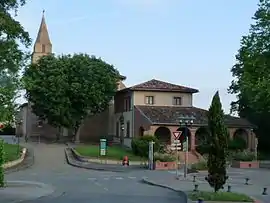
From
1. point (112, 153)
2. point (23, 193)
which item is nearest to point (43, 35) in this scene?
point (112, 153)

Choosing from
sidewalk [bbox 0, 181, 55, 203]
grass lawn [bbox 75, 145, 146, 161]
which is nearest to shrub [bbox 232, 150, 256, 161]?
grass lawn [bbox 75, 145, 146, 161]

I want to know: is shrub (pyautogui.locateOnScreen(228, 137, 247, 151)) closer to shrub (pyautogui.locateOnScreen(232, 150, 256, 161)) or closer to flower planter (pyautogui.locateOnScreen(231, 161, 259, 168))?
shrub (pyautogui.locateOnScreen(232, 150, 256, 161))

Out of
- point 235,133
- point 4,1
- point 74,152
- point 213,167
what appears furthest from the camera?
point 235,133

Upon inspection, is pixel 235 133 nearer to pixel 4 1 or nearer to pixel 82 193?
pixel 82 193

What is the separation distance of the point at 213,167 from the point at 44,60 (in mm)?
55779

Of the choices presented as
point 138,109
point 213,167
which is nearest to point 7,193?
point 213,167

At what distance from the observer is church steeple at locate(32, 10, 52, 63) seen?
290 ft

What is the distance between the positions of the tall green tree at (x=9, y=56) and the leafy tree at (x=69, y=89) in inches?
1770

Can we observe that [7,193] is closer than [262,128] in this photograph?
Yes

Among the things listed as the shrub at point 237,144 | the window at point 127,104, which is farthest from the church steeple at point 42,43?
the shrub at point 237,144

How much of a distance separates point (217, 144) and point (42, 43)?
2745 inches

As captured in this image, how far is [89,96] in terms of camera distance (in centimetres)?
7325

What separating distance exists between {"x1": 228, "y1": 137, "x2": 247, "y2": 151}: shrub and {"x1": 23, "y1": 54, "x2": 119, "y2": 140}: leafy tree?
18225mm

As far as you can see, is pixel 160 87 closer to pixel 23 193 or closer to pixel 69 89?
pixel 69 89
